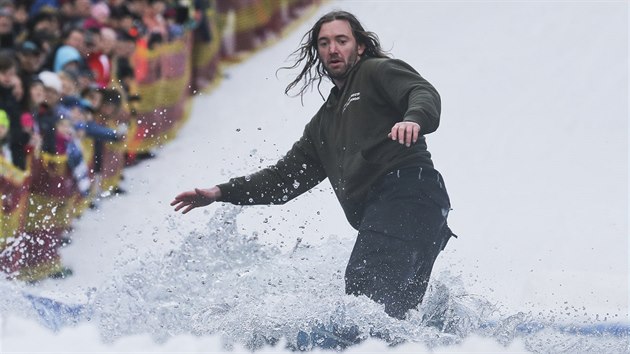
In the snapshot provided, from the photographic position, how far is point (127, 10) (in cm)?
999

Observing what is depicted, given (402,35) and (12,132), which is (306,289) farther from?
(402,35)

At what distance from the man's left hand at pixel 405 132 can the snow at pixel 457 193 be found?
0.55 metres

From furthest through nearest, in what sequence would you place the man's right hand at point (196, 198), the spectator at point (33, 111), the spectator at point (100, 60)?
1. the spectator at point (100, 60)
2. the spectator at point (33, 111)
3. the man's right hand at point (196, 198)

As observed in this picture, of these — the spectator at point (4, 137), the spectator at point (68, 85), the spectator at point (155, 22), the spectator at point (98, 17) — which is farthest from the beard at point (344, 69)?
the spectator at point (155, 22)

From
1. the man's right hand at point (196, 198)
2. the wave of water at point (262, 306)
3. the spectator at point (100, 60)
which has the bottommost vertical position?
the wave of water at point (262, 306)

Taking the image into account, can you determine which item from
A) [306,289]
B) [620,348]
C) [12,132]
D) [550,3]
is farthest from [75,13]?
[550,3]

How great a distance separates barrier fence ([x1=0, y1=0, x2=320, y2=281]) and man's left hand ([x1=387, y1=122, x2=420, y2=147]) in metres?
2.18

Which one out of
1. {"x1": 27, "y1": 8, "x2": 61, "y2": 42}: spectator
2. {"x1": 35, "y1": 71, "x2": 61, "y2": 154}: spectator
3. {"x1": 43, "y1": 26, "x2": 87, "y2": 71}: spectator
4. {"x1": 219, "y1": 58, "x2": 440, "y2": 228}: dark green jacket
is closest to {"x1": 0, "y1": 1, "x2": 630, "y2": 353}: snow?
{"x1": 219, "y1": 58, "x2": 440, "y2": 228}: dark green jacket

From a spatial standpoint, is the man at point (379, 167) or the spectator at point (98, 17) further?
the spectator at point (98, 17)

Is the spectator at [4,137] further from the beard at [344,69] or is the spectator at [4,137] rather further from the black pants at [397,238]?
the black pants at [397,238]

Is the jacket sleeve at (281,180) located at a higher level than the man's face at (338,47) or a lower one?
lower

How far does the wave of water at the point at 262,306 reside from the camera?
14.8 feet

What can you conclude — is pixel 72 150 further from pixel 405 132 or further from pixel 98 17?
pixel 405 132

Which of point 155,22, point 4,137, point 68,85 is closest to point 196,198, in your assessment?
point 4,137
